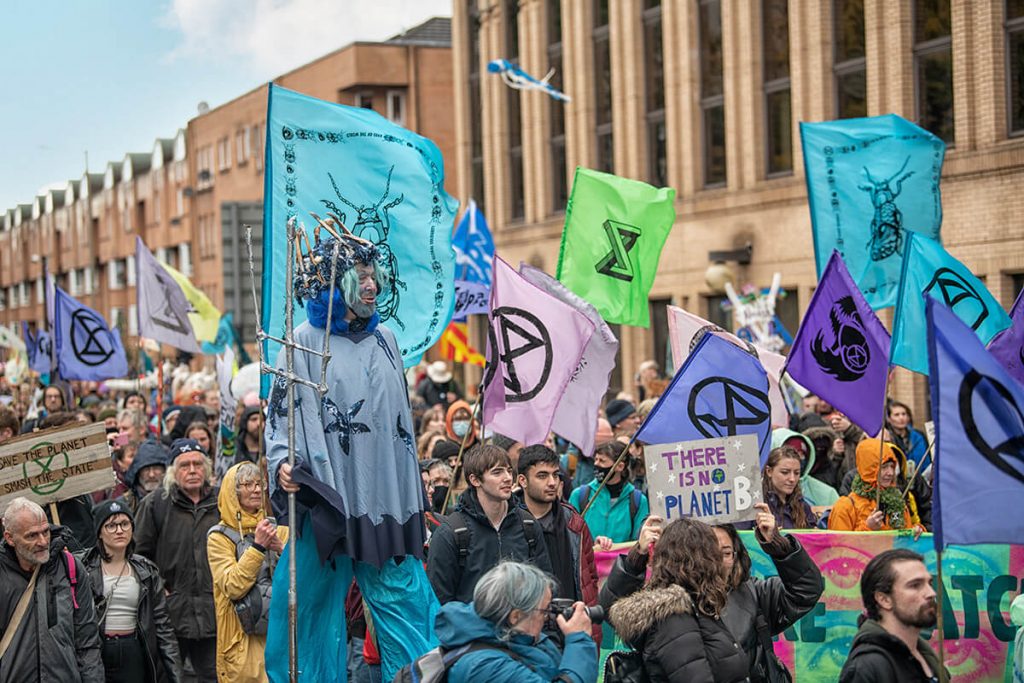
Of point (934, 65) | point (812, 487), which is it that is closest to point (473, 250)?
point (934, 65)

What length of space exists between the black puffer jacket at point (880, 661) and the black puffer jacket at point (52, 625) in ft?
12.5

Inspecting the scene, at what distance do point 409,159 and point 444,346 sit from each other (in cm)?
1803

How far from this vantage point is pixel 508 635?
5164 mm

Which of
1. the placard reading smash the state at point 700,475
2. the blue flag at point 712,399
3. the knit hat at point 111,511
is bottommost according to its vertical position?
the knit hat at point 111,511

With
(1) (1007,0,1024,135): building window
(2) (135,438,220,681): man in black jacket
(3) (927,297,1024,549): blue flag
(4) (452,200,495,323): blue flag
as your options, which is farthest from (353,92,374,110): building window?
(3) (927,297,1024,549): blue flag

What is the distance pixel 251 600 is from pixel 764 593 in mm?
3080

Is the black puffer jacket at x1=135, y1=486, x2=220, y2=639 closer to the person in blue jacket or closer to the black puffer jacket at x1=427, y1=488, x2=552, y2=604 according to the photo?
the black puffer jacket at x1=427, y1=488, x2=552, y2=604

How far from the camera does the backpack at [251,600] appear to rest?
818 centimetres

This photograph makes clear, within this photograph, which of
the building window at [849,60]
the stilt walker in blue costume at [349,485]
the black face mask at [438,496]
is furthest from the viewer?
the building window at [849,60]

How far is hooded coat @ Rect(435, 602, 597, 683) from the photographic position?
5070 millimetres

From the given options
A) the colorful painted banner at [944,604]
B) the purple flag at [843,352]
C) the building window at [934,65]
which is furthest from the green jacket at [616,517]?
the building window at [934,65]

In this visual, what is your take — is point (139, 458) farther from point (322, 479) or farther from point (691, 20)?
point (691, 20)

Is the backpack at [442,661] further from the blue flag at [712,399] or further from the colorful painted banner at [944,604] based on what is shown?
the colorful painted banner at [944,604]

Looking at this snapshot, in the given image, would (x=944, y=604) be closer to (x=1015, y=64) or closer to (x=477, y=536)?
(x=477, y=536)
